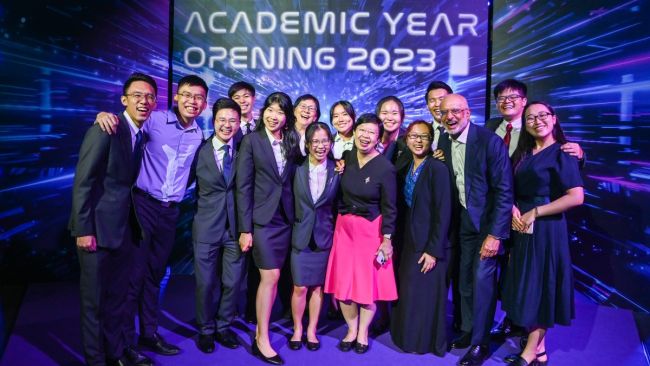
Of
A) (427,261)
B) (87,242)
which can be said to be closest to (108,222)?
(87,242)

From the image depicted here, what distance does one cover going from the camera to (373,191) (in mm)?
3053

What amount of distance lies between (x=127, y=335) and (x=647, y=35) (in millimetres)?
4753

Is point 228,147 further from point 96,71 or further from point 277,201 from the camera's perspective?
point 96,71

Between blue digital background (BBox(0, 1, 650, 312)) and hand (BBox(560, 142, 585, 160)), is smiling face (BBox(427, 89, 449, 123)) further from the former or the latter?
hand (BBox(560, 142, 585, 160))

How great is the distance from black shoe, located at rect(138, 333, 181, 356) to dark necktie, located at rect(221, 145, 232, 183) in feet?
3.86

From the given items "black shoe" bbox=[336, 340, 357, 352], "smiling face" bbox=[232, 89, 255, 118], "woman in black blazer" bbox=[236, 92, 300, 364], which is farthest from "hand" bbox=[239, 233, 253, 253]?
"smiling face" bbox=[232, 89, 255, 118]

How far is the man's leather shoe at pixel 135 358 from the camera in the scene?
294 centimetres

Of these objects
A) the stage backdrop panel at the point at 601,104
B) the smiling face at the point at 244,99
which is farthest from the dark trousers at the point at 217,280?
the stage backdrop panel at the point at 601,104

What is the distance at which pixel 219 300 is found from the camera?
3289 mm

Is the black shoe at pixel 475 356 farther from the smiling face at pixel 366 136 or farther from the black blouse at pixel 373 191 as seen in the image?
the smiling face at pixel 366 136

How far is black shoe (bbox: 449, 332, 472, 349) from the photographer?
330 centimetres

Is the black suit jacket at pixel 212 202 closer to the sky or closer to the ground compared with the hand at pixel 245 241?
closer to the sky

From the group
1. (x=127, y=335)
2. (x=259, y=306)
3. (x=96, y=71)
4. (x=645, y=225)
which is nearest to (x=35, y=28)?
(x=96, y=71)

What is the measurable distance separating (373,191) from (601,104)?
263cm
